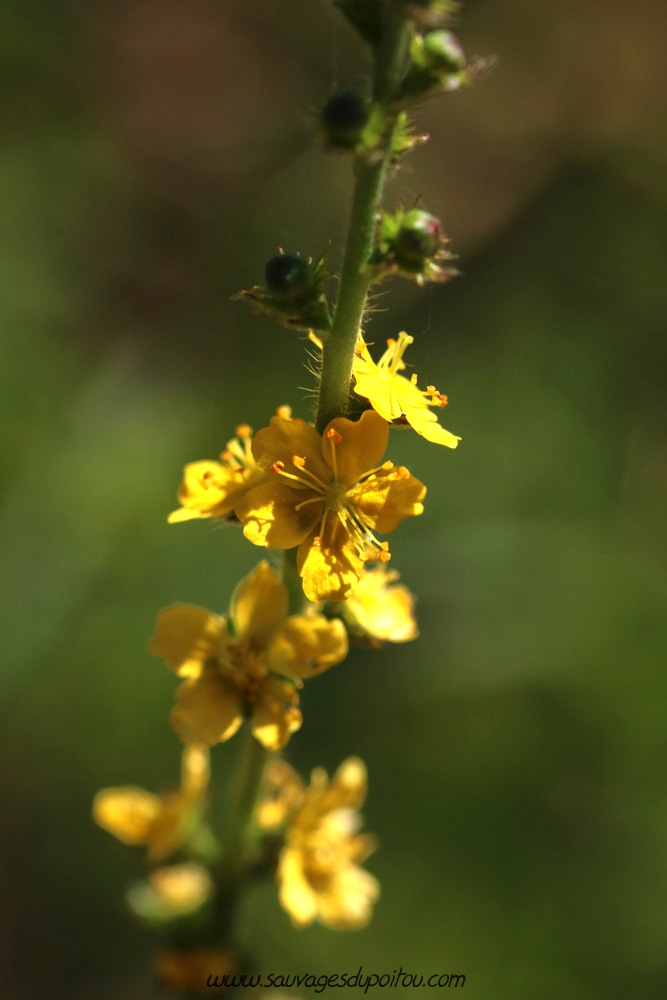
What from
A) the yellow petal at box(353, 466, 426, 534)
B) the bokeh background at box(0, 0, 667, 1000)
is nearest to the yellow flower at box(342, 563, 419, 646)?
the yellow petal at box(353, 466, 426, 534)

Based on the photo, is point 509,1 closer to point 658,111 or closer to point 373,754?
point 658,111

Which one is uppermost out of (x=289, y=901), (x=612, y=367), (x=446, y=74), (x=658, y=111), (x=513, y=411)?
(x=658, y=111)

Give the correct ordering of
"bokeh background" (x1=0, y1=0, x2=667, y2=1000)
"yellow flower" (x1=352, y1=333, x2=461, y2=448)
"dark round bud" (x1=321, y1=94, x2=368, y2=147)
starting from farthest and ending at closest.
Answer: "bokeh background" (x1=0, y1=0, x2=667, y2=1000) → "yellow flower" (x1=352, y1=333, x2=461, y2=448) → "dark round bud" (x1=321, y1=94, x2=368, y2=147)

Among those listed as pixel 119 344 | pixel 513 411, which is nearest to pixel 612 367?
pixel 513 411

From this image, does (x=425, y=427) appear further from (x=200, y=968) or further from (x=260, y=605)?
(x=200, y=968)

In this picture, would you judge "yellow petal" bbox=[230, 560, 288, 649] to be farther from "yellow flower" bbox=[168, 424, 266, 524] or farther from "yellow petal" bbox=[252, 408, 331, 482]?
"yellow petal" bbox=[252, 408, 331, 482]

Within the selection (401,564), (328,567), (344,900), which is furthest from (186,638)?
(401,564)
